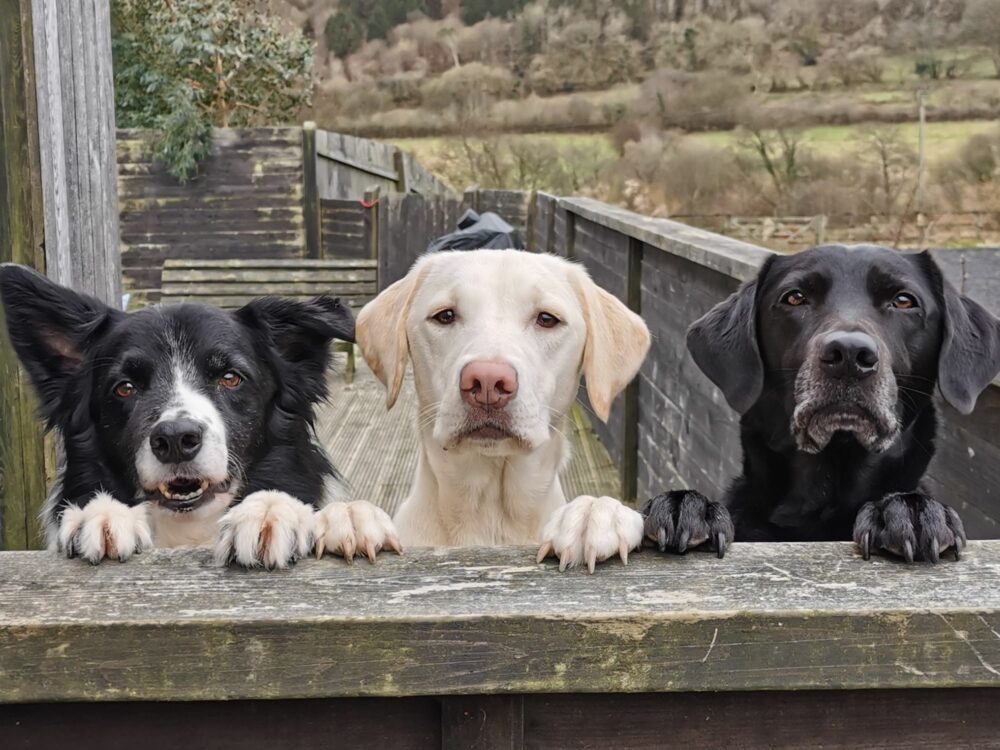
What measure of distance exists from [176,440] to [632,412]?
381cm

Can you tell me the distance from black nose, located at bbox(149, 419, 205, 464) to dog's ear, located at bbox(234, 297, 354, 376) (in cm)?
48

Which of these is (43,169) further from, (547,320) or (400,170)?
(400,170)

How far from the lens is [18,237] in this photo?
102 inches

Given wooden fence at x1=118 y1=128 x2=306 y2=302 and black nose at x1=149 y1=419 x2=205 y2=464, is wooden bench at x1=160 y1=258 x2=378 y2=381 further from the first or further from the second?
black nose at x1=149 y1=419 x2=205 y2=464

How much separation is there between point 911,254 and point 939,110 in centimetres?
2572

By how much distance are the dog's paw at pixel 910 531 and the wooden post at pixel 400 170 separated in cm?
1605

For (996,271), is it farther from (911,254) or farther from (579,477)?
(911,254)

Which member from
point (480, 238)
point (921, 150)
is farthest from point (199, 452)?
point (921, 150)

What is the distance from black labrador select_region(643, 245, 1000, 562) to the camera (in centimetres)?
200

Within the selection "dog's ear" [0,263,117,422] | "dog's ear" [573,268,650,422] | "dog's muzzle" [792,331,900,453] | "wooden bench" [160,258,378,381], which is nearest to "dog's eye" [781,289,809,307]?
"dog's muzzle" [792,331,900,453]

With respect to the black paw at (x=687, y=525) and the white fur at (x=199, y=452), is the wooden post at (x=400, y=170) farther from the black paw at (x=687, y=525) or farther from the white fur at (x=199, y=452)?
the black paw at (x=687, y=525)

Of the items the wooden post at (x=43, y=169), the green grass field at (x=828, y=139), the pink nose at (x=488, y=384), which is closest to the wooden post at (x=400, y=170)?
the green grass field at (x=828, y=139)

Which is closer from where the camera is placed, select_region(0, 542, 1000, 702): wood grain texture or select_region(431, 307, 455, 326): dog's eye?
select_region(0, 542, 1000, 702): wood grain texture

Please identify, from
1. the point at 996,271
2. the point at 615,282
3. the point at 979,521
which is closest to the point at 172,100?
the point at 615,282
